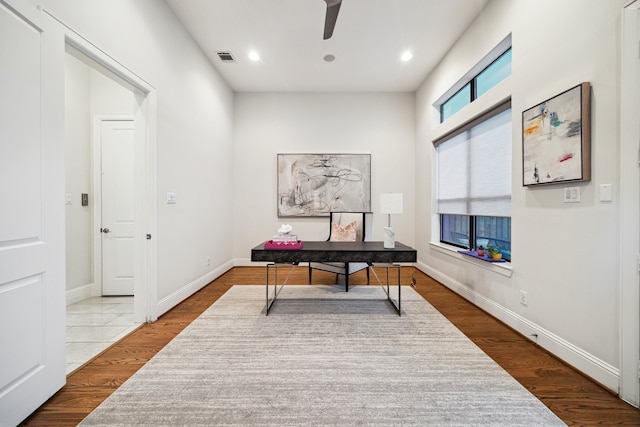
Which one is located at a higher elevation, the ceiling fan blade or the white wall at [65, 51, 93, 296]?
the ceiling fan blade

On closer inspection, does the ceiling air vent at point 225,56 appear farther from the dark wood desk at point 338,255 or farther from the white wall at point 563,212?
the white wall at point 563,212

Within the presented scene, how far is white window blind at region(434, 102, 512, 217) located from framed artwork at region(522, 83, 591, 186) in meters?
0.46

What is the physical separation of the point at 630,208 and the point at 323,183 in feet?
12.5

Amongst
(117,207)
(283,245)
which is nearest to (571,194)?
(283,245)

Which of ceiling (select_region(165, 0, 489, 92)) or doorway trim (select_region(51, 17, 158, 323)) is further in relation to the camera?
ceiling (select_region(165, 0, 489, 92))

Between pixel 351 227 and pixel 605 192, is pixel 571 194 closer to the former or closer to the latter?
pixel 605 192

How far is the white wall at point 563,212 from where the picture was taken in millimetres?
1599

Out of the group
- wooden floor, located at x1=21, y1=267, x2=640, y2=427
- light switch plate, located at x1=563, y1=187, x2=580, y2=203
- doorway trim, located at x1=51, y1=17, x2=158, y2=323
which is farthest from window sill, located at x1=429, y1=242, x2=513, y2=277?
doorway trim, located at x1=51, y1=17, x2=158, y2=323

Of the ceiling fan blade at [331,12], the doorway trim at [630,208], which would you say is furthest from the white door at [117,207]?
the doorway trim at [630,208]

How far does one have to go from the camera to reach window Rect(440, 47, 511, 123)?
2.77 m

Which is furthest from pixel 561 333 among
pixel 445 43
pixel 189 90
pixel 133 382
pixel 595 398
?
pixel 189 90

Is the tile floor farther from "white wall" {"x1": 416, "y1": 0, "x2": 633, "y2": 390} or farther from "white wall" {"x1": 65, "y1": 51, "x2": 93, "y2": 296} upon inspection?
"white wall" {"x1": 416, "y1": 0, "x2": 633, "y2": 390}

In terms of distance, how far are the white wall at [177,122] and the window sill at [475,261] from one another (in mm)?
3345

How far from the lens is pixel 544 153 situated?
203 cm
